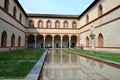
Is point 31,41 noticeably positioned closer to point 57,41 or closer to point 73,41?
point 57,41

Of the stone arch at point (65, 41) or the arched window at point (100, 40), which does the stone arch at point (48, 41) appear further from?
the arched window at point (100, 40)

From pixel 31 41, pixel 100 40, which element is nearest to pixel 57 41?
pixel 31 41

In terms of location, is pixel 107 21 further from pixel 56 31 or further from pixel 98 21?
pixel 56 31

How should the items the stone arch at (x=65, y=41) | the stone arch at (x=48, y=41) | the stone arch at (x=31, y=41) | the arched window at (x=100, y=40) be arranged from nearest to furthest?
the arched window at (x=100, y=40)
the stone arch at (x=31, y=41)
the stone arch at (x=48, y=41)
the stone arch at (x=65, y=41)

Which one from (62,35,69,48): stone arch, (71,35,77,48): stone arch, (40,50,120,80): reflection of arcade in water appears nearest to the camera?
(40,50,120,80): reflection of arcade in water

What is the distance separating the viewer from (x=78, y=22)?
143ft

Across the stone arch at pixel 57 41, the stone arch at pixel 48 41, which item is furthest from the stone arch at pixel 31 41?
the stone arch at pixel 57 41

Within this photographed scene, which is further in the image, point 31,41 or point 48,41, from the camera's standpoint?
point 48,41

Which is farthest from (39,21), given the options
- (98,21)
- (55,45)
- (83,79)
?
(83,79)

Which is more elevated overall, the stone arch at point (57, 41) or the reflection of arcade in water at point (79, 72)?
the stone arch at point (57, 41)

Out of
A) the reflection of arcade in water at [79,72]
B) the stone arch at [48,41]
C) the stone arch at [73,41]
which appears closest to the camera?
the reflection of arcade in water at [79,72]

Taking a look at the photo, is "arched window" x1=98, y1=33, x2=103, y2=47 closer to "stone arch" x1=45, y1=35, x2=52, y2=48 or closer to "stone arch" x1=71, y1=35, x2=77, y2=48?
"stone arch" x1=71, y1=35, x2=77, y2=48

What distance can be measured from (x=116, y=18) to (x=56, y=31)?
25072 mm

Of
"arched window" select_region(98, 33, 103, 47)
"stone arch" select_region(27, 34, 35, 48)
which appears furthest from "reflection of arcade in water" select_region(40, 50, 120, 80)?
"stone arch" select_region(27, 34, 35, 48)
